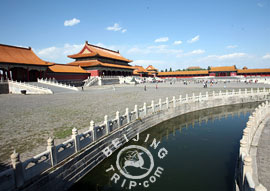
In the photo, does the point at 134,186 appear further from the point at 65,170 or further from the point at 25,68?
the point at 25,68

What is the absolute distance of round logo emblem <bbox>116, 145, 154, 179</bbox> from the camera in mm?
7702

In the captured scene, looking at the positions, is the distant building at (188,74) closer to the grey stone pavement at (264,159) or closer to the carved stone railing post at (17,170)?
the grey stone pavement at (264,159)

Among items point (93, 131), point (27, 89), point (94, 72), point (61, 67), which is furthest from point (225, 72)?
point (93, 131)

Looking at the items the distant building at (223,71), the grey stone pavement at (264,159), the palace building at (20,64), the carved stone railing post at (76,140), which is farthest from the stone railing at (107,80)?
the distant building at (223,71)

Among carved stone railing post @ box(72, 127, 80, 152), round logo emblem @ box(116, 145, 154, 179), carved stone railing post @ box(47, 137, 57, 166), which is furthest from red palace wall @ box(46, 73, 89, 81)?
carved stone railing post @ box(47, 137, 57, 166)

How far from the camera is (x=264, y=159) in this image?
652 centimetres

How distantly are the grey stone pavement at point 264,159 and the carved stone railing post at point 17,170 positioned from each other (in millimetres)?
6934

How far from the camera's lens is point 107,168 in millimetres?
7953

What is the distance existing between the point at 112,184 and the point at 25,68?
Answer: 31.9 m

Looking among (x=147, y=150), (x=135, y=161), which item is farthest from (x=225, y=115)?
(x=135, y=161)

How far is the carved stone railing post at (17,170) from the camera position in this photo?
4437 mm

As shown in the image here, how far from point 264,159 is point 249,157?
10.3ft

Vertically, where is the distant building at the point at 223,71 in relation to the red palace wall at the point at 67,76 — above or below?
above

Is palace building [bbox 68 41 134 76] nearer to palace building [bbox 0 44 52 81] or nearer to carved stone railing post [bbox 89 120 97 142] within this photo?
palace building [bbox 0 44 52 81]
